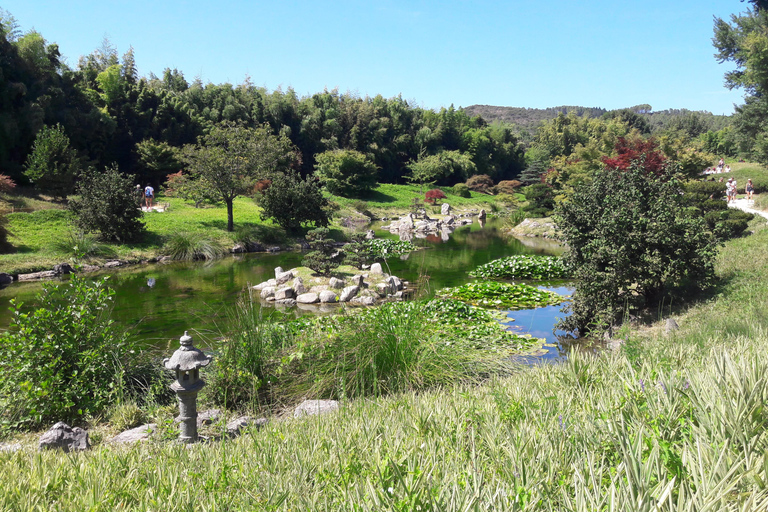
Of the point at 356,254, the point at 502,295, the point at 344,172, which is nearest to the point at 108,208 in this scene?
the point at 356,254

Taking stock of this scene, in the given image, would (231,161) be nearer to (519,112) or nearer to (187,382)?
(187,382)

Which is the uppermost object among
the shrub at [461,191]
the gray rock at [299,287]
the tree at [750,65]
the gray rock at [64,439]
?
the tree at [750,65]

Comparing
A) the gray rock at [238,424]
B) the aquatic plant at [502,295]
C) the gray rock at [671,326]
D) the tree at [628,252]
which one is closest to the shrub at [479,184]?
the aquatic plant at [502,295]

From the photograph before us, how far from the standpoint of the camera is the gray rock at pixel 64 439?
3150 mm

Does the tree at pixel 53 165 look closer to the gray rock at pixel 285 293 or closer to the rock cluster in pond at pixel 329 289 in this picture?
the rock cluster in pond at pixel 329 289

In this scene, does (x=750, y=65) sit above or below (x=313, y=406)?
above

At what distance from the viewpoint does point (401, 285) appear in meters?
11.4

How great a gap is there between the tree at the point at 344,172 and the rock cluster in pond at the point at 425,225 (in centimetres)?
520

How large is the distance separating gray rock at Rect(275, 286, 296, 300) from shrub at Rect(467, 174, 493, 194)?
115 ft

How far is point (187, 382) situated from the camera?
10.5 feet

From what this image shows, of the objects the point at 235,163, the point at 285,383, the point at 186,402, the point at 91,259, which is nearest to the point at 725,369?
the point at 186,402

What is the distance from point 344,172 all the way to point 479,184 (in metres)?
15.5

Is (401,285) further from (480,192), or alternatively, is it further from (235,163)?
(480,192)

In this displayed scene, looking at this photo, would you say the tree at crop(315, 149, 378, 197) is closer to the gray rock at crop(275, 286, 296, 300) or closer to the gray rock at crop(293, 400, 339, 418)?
the gray rock at crop(275, 286, 296, 300)
